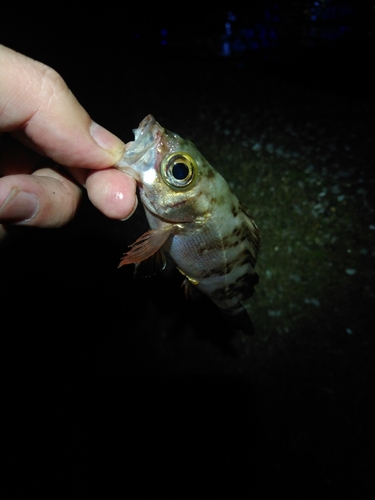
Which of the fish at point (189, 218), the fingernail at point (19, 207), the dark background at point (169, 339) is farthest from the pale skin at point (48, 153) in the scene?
the dark background at point (169, 339)

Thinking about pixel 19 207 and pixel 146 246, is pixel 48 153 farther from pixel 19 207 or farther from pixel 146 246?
pixel 146 246

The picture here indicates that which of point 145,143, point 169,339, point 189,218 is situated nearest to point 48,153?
point 145,143

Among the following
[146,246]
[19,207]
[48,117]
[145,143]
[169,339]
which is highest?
[48,117]

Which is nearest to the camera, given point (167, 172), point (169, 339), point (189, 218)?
point (167, 172)

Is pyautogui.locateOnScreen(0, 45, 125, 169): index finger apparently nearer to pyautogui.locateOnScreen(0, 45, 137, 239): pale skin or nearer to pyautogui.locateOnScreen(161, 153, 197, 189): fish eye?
pyautogui.locateOnScreen(0, 45, 137, 239): pale skin

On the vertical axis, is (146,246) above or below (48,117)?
below

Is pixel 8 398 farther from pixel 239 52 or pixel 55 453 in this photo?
pixel 239 52
